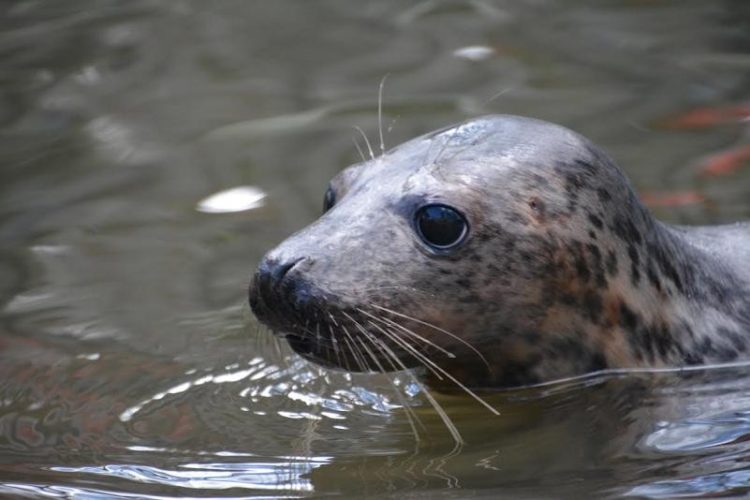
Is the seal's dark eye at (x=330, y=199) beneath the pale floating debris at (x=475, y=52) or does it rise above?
beneath

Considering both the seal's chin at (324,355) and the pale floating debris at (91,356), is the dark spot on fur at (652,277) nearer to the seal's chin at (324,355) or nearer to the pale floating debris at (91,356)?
the seal's chin at (324,355)

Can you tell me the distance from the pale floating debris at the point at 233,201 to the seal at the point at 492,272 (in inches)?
71.3

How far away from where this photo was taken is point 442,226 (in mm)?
4141

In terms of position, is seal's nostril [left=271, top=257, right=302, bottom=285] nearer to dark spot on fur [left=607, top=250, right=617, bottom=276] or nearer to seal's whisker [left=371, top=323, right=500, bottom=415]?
seal's whisker [left=371, top=323, right=500, bottom=415]

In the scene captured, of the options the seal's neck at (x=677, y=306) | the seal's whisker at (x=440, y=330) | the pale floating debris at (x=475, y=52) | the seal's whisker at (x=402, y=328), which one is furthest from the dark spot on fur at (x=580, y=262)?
the pale floating debris at (x=475, y=52)

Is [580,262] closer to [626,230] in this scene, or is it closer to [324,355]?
[626,230]

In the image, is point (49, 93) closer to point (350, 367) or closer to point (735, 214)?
point (735, 214)

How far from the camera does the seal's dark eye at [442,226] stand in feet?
13.6

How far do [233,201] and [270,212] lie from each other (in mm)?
241

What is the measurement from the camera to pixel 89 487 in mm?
3699

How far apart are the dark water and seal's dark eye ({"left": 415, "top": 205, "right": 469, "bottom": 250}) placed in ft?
1.61

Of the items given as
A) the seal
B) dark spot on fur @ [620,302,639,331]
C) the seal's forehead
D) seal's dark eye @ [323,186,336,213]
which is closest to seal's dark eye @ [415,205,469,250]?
the seal

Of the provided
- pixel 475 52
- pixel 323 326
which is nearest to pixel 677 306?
pixel 323 326

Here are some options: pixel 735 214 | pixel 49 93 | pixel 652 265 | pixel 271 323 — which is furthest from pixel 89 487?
pixel 49 93
